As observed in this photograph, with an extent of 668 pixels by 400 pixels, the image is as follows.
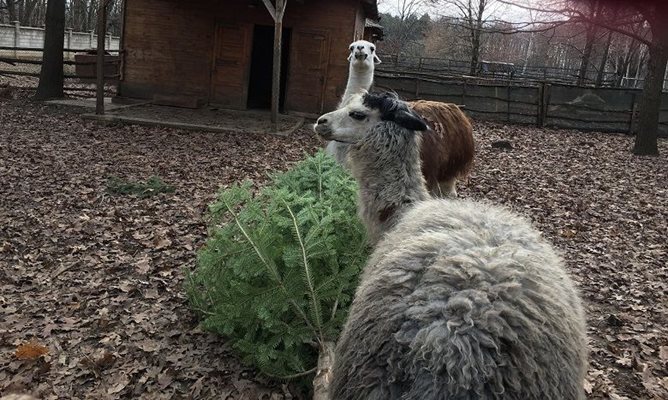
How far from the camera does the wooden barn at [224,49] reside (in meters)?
16.5

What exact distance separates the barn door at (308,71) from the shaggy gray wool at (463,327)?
14.9 meters

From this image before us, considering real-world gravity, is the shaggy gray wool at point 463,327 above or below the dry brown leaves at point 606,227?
above

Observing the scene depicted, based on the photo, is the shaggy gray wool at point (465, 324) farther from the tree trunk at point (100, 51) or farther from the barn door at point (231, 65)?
the barn door at point (231, 65)

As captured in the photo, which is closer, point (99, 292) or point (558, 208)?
point (99, 292)

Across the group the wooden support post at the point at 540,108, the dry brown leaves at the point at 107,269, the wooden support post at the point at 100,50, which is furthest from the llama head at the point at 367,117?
the wooden support post at the point at 540,108

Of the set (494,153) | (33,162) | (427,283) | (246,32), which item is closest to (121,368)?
(427,283)

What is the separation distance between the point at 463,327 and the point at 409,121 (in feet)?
7.73

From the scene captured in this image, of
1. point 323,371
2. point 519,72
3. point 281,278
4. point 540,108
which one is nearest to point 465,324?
point 323,371

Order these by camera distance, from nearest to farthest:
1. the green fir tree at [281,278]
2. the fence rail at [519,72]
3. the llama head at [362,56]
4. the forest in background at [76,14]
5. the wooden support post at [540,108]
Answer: the green fir tree at [281,278], the llama head at [362,56], the wooden support post at [540,108], the fence rail at [519,72], the forest in background at [76,14]

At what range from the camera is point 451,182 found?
6.91 meters

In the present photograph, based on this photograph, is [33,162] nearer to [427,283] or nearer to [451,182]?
[451,182]

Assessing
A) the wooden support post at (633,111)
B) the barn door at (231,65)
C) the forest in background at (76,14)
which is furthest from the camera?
the forest in background at (76,14)

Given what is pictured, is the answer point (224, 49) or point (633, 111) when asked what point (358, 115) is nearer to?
point (224, 49)

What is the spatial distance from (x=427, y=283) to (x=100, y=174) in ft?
28.0
